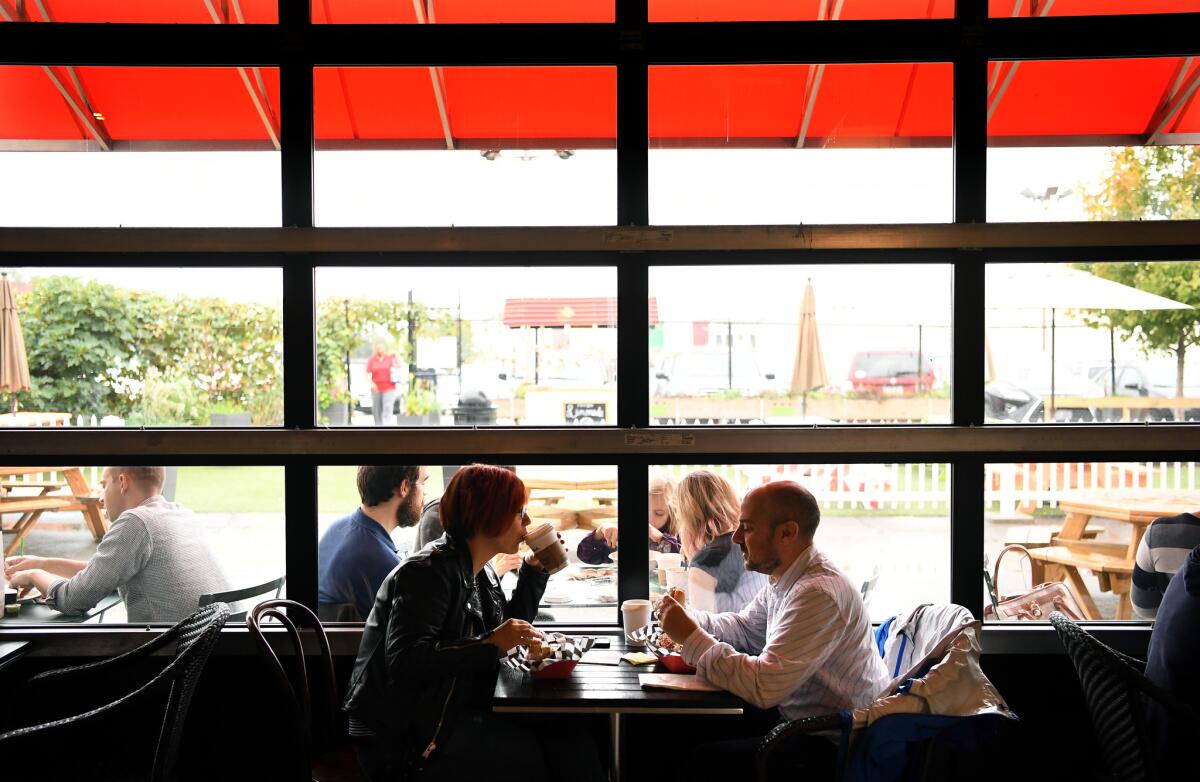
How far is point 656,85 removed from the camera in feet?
11.8

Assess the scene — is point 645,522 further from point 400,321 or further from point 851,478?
point 400,321

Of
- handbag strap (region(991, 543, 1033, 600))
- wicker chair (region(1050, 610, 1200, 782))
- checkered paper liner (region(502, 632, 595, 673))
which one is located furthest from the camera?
handbag strap (region(991, 543, 1033, 600))

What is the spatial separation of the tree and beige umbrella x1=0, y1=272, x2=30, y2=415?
4422 millimetres

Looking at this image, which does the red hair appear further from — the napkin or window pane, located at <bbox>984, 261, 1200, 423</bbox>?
window pane, located at <bbox>984, 261, 1200, 423</bbox>

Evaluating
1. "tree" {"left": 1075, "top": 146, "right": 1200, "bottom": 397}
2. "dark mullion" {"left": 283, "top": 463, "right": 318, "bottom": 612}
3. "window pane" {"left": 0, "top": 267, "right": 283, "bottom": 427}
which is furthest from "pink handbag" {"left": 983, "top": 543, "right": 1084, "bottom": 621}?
"window pane" {"left": 0, "top": 267, "right": 283, "bottom": 427}

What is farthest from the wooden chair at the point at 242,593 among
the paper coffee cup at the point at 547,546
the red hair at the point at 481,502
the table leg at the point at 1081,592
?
the table leg at the point at 1081,592

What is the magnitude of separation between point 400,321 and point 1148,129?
10.6 ft

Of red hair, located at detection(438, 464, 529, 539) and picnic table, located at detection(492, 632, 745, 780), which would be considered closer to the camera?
picnic table, located at detection(492, 632, 745, 780)

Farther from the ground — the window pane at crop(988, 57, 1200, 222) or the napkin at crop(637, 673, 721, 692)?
the window pane at crop(988, 57, 1200, 222)

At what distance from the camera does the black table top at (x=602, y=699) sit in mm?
2559

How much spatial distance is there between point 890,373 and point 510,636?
6.29 feet

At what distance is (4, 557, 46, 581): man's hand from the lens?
3.61 m

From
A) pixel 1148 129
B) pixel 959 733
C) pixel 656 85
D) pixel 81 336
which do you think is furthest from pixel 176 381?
pixel 1148 129

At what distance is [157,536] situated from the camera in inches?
138
